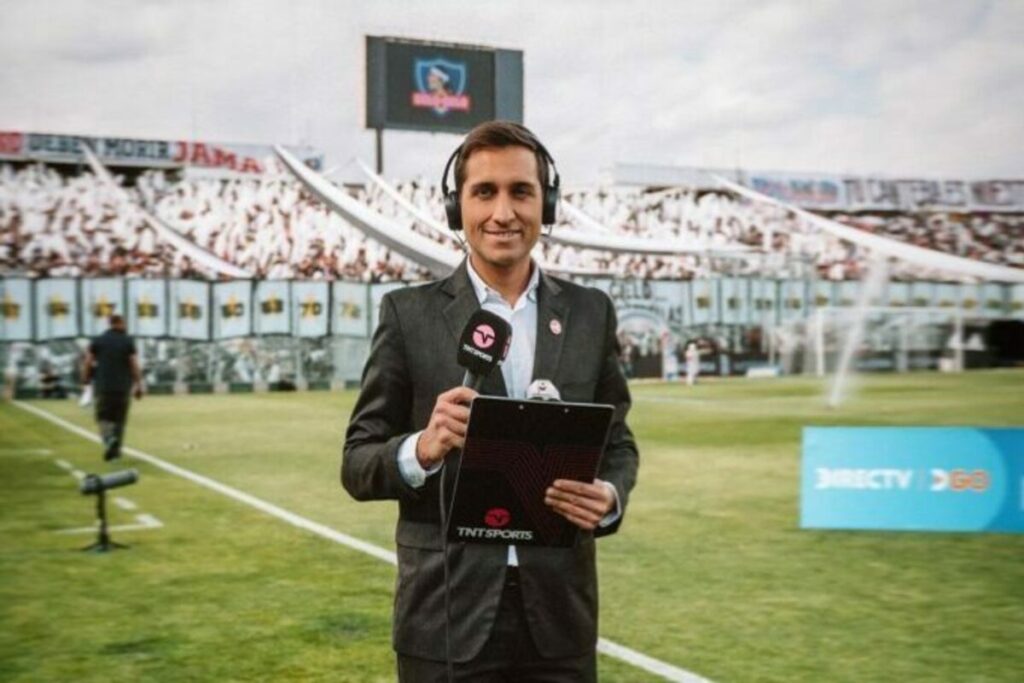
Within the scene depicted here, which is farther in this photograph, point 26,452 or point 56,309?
point 56,309

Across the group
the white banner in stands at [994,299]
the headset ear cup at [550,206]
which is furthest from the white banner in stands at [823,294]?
the headset ear cup at [550,206]

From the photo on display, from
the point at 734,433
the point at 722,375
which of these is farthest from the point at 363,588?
the point at 722,375

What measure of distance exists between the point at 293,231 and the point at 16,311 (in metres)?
15.2

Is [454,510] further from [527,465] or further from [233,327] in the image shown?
[233,327]

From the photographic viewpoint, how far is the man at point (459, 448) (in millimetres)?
2371

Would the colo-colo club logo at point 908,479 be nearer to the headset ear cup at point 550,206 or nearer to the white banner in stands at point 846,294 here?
the headset ear cup at point 550,206

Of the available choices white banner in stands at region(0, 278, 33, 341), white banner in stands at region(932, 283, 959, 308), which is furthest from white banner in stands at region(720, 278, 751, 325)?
white banner in stands at region(0, 278, 33, 341)

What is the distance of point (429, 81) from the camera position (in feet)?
127

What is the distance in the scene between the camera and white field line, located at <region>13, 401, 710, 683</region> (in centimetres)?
605

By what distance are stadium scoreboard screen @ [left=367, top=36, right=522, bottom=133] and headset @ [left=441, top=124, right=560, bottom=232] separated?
3563 cm

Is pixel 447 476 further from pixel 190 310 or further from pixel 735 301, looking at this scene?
pixel 735 301

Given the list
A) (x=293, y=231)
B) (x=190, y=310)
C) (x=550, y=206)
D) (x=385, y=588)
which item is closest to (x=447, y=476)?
(x=550, y=206)

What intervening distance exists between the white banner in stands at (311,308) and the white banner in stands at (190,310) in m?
3.19

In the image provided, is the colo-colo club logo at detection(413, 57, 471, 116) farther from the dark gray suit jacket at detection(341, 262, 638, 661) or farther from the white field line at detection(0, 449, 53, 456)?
the dark gray suit jacket at detection(341, 262, 638, 661)
